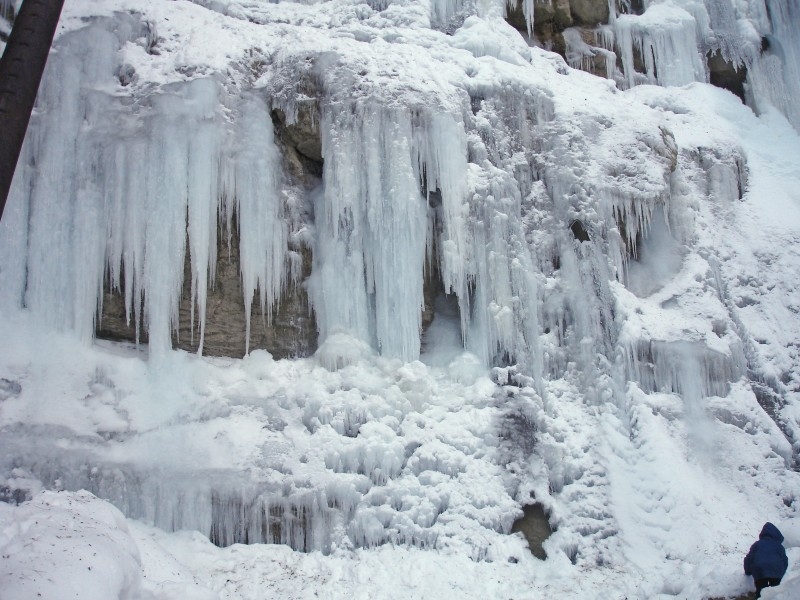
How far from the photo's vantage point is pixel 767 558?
6.98m

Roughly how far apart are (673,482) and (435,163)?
5101 millimetres

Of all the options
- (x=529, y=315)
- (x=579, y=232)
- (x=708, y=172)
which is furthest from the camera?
(x=708, y=172)

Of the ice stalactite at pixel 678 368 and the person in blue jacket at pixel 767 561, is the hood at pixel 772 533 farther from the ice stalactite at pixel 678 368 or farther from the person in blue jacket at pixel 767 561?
the ice stalactite at pixel 678 368

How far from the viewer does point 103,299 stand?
30.4 ft

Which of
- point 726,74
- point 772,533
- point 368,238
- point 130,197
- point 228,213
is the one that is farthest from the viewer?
point 726,74

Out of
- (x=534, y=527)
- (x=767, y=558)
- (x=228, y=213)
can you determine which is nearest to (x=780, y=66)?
(x=534, y=527)

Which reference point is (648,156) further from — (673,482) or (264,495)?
(264,495)

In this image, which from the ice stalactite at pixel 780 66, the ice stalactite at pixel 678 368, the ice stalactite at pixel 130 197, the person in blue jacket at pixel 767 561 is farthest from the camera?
the ice stalactite at pixel 780 66

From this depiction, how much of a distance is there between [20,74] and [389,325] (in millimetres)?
5972

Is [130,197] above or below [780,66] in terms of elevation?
below

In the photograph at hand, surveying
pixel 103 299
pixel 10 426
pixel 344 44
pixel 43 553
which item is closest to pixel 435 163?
pixel 344 44

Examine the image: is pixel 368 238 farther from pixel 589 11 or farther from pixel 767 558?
pixel 589 11

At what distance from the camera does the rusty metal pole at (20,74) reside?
4426mm

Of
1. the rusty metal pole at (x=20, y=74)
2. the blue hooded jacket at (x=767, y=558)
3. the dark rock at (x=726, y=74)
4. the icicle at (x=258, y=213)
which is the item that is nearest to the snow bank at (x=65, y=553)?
the rusty metal pole at (x=20, y=74)
